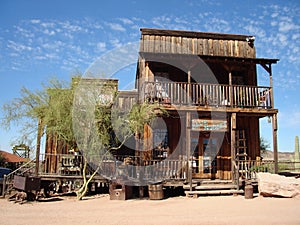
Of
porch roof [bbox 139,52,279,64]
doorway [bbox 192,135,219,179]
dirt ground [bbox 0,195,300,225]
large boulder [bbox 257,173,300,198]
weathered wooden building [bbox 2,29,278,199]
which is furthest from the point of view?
doorway [bbox 192,135,219,179]

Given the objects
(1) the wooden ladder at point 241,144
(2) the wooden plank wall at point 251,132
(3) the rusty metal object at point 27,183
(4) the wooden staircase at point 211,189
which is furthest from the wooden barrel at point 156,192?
(2) the wooden plank wall at point 251,132

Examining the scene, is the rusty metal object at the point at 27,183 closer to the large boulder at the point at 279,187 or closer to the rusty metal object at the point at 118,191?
the rusty metal object at the point at 118,191

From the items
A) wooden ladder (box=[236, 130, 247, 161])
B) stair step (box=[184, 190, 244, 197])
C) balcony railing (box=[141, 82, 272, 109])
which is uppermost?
balcony railing (box=[141, 82, 272, 109])

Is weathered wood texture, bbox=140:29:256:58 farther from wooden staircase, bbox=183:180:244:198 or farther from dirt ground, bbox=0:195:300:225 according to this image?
dirt ground, bbox=0:195:300:225

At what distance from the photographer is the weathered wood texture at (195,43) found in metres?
15.3

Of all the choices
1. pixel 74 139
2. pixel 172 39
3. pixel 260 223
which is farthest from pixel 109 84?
pixel 260 223

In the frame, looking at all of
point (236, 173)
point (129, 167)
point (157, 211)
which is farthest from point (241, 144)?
point (157, 211)

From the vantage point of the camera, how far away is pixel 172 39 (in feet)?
51.1

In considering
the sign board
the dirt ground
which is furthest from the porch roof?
the dirt ground

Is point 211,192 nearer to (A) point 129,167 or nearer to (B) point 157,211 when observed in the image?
(B) point 157,211

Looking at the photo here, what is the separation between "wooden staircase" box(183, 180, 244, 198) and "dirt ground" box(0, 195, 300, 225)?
0.38 meters

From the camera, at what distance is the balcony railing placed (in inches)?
526

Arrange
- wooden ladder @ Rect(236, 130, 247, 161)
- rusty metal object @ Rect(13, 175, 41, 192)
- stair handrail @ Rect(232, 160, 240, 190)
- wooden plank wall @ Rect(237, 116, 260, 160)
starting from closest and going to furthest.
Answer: rusty metal object @ Rect(13, 175, 41, 192)
stair handrail @ Rect(232, 160, 240, 190)
wooden ladder @ Rect(236, 130, 247, 161)
wooden plank wall @ Rect(237, 116, 260, 160)

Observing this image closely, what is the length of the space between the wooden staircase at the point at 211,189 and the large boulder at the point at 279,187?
937mm
